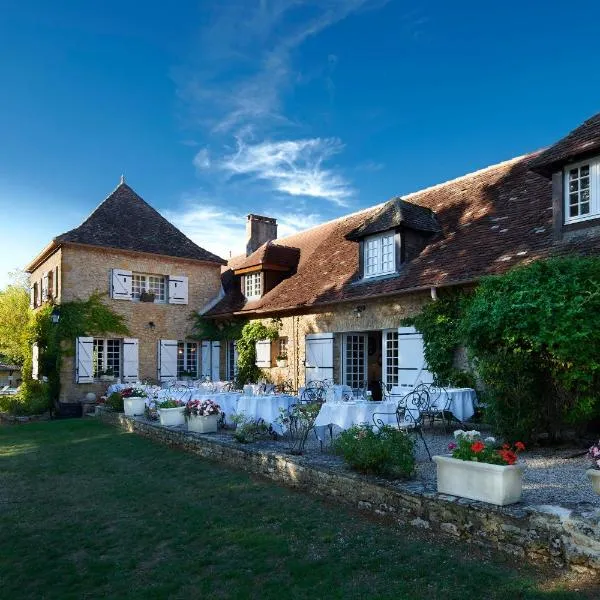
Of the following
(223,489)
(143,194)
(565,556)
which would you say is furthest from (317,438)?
(143,194)

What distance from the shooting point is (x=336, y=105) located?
43.6 feet

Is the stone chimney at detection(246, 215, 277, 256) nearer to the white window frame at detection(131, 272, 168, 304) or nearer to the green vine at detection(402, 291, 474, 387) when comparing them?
the white window frame at detection(131, 272, 168, 304)

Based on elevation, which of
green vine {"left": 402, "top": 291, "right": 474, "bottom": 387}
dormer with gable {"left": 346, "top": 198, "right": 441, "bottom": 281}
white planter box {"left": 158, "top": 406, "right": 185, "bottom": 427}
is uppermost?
dormer with gable {"left": 346, "top": 198, "right": 441, "bottom": 281}

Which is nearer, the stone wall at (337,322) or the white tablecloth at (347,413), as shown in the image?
the white tablecloth at (347,413)

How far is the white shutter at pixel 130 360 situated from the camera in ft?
54.6

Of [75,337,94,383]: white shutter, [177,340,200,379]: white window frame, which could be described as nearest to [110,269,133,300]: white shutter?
[75,337,94,383]: white shutter

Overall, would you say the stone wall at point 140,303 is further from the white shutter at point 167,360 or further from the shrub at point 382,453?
the shrub at point 382,453

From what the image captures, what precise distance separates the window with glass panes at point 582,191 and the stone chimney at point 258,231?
12341 mm

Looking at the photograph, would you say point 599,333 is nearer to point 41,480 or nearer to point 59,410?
point 41,480

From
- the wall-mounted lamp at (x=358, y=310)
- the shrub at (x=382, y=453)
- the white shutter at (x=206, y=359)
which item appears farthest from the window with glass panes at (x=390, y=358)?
the white shutter at (x=206, y=359)

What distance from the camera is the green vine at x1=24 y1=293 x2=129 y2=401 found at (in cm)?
1578

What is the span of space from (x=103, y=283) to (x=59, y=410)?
4192mm

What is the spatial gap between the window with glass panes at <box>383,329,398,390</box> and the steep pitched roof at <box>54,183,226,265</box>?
28.3 feet

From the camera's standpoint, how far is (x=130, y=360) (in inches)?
659
